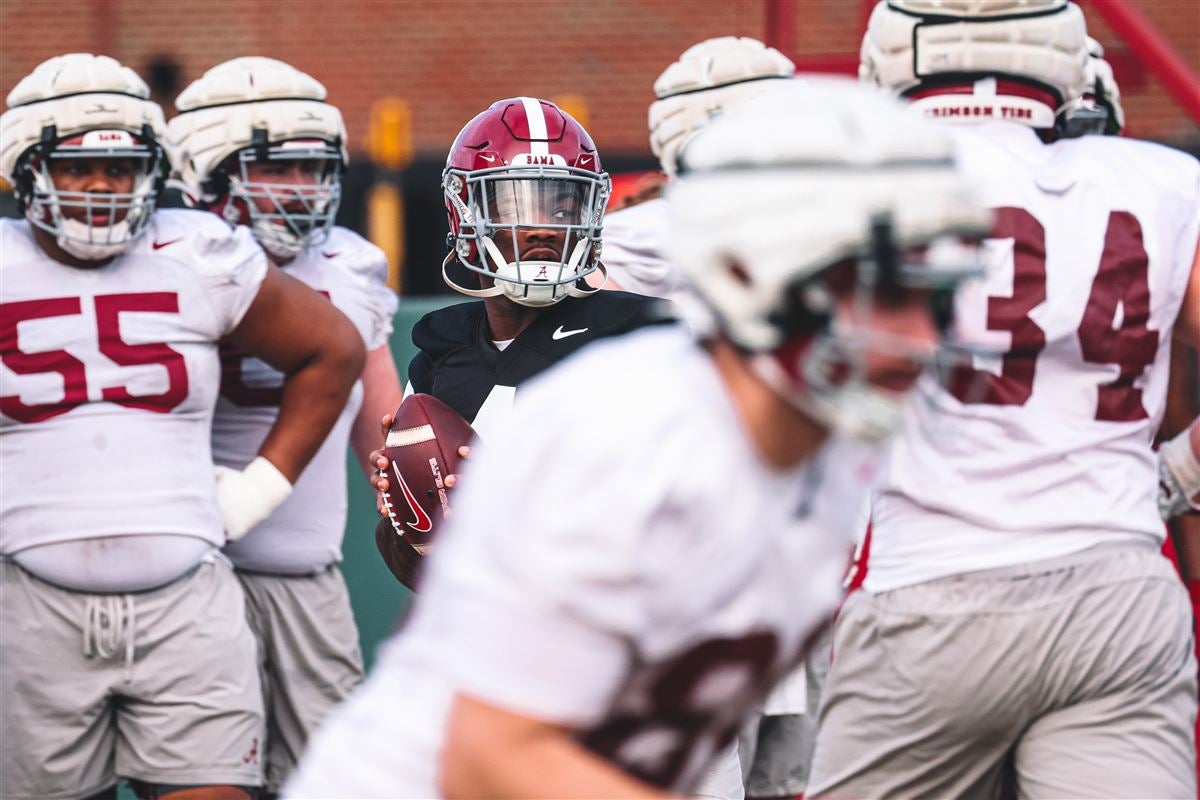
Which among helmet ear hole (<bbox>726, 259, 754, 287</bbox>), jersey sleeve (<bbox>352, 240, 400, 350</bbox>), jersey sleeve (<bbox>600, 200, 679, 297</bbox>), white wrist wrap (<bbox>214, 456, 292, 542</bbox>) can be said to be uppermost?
helmet ear hole (<bbox>726, 259, 754, 287</bbox>)

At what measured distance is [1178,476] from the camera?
10.5 feet

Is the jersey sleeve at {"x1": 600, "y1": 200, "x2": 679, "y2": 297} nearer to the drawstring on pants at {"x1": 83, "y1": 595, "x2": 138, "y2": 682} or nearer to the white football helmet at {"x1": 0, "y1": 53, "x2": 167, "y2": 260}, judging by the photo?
the white football helmet at {"x1": 0, "y1": 53, "x2": 167, "y2": 260}

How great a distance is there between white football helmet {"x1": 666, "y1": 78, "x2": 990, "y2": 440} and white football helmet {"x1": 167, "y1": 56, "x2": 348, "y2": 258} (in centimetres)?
289

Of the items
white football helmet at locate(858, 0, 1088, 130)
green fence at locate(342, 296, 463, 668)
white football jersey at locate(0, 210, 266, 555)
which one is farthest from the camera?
green fence at locate(342, 296, 463, 668)

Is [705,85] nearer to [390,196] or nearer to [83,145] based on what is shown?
[83,145]

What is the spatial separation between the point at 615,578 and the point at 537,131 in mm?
1873

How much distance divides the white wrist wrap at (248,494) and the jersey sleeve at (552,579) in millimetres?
2455

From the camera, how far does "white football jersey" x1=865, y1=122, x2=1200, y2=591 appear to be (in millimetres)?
2855

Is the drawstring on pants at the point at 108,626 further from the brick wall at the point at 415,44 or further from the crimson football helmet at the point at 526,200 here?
the brick wall at the point at 415,44

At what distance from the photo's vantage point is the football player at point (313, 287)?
4.51 m

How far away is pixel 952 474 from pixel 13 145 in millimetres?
2175

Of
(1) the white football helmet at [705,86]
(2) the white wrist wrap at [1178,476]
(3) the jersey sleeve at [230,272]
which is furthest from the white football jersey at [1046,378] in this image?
(1) the white football helmet at [705,86]

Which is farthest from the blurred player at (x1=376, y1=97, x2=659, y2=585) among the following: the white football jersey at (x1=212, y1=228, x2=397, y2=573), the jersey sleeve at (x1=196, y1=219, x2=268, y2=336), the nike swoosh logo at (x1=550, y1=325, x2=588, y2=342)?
the white football jersey at (x1=212, y1=228, x2=397, y2=573)

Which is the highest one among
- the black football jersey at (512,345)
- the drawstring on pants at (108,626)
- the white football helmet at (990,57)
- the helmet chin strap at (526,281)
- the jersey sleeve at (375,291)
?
the white football helmet at (990,57)
